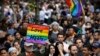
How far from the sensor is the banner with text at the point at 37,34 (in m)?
14.6

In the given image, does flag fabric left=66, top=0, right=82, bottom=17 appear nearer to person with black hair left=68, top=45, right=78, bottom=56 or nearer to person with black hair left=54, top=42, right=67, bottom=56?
person with black hair left=54, top=42, right=67, bottom=56

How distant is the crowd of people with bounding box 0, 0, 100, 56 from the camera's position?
1447 cm

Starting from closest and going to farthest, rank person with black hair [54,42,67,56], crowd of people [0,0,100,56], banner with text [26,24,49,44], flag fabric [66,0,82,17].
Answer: person with black hair [54,42,67,56] → crowd of people [0,0,100,56] → banner with text [26,24,49,44] → flag fabric [66,0,82,17]

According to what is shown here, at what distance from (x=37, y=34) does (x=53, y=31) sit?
2878 mm

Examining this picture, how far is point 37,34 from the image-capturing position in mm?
14680

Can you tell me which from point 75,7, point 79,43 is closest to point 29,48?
point 79,43

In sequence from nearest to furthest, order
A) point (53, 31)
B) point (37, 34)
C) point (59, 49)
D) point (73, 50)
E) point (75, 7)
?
1. point (73, 50)
2. point (59, 49)
3. point (37, 34)
4. point (75, 7)
5. point (53, 31)

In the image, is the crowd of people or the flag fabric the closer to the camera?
the crowd of people

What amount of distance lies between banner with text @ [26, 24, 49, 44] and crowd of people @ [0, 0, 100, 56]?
6.5 inches

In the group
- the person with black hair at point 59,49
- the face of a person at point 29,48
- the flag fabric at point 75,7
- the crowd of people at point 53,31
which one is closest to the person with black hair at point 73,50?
the crowd of people at point 53,31

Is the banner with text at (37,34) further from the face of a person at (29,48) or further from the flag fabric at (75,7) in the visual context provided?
the flag fabric at (75,7)

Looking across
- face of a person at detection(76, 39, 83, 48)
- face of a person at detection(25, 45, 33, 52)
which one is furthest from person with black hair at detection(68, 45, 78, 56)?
face of a person at detection(25, 45, 33, 52)

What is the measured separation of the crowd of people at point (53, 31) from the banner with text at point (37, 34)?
17cm

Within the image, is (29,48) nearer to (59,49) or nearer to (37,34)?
(37,34)
